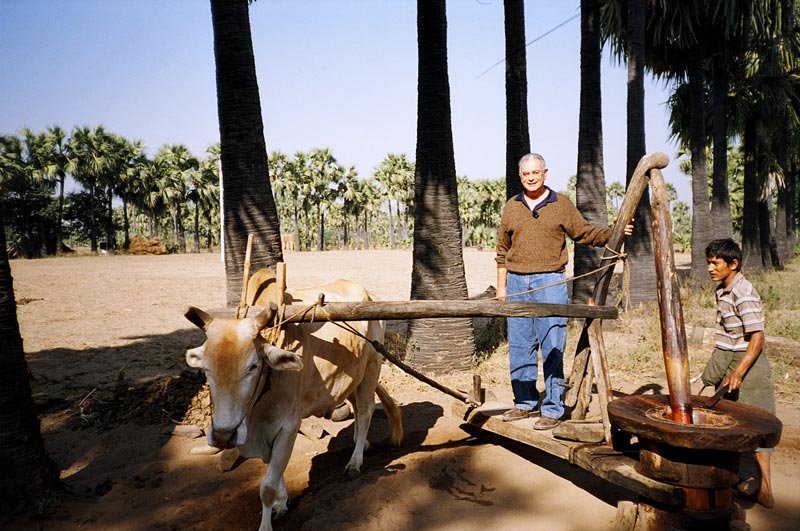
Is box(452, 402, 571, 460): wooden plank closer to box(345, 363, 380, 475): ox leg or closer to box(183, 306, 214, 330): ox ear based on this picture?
box(345, 363, 380, 475): ox leg

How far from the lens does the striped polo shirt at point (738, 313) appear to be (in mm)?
3980

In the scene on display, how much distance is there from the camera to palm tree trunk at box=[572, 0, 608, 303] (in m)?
10.1

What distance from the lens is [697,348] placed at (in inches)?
341

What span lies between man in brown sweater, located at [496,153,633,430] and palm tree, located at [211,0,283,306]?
3.30 m

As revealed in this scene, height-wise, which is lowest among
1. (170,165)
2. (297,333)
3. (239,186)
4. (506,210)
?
(297,333)

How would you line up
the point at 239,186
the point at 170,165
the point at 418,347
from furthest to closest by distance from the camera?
1. the point at 170,165
2. the point at 418,347
3. the point at 239,186

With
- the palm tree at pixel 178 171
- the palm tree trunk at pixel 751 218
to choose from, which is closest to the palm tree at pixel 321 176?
the palm tree at pixel 178 171

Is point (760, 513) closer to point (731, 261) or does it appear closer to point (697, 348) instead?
point (731, 261)

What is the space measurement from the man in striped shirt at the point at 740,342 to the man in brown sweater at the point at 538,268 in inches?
36.5

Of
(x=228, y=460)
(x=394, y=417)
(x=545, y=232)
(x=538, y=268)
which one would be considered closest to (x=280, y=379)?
(x=228, y=460)

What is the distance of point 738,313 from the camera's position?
13.4 ft

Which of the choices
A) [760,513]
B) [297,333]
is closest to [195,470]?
[297,333]

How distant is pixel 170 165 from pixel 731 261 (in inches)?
2095

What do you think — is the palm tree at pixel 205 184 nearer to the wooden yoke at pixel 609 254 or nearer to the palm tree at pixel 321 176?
the palm tree at pixel 321 176
